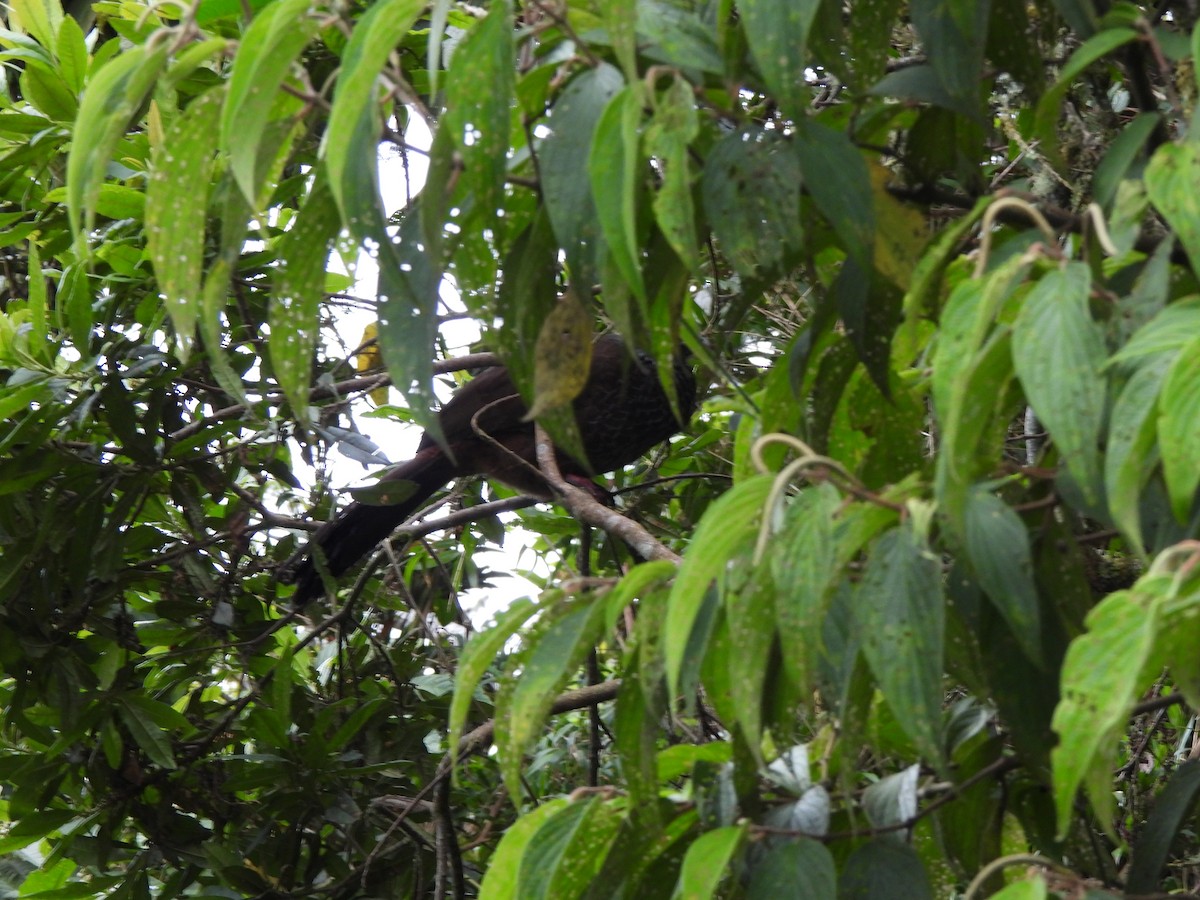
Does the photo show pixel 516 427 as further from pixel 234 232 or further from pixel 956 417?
pixel 956 417

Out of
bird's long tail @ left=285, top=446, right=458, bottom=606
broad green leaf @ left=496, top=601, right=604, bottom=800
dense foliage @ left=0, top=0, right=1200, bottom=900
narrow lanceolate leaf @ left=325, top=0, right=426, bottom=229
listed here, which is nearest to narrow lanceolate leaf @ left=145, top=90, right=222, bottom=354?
dense foliage @ left=0, top=0, right=1200, bottom=900

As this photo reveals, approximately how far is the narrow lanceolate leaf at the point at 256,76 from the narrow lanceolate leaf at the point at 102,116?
9 cm

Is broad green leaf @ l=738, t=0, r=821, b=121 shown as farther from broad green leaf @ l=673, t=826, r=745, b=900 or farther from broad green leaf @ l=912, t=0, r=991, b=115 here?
broad green leaf @ l=673, t=826, r=745, b=900

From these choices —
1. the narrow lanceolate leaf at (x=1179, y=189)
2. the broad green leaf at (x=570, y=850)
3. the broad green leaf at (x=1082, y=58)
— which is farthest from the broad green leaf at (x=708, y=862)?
the broad green leaf at (x=1082, y=58)

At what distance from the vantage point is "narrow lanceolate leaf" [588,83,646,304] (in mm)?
758

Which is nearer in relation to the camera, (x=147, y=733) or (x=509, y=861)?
(x=509, y=861)

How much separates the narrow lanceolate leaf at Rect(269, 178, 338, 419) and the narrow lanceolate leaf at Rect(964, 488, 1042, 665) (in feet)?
1.60

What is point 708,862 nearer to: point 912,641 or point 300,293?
point 912,641

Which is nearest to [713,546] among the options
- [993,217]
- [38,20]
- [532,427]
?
[993,217]

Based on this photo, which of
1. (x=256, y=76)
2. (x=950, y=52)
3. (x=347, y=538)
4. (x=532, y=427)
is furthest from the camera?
(x=532, y=427)

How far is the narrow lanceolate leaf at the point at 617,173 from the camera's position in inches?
29.9

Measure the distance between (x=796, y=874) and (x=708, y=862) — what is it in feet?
0.24

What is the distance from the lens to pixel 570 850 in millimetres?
→ 914

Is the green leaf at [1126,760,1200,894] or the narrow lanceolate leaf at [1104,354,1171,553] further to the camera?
the green leaf at [1126,760,1200,894]
